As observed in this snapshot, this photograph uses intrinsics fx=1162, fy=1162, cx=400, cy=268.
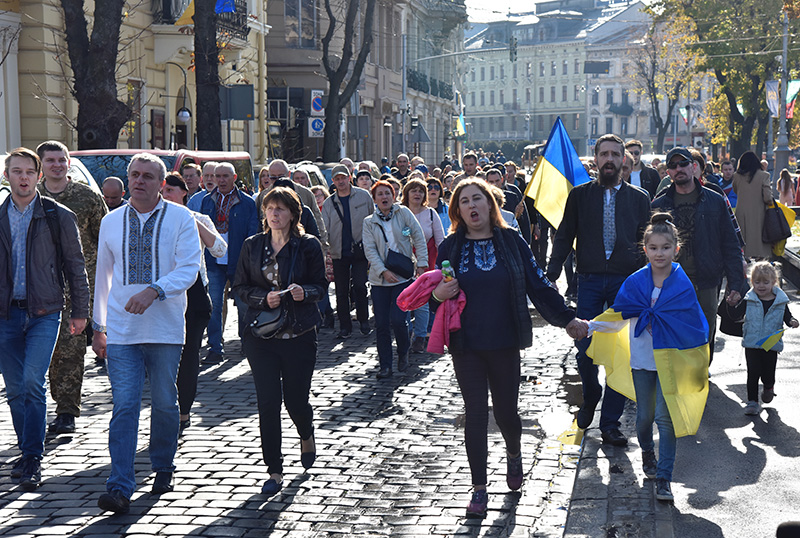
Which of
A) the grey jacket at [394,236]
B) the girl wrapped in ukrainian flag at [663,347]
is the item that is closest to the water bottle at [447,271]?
the girl wrapped in ukrainian flag at [663,347]

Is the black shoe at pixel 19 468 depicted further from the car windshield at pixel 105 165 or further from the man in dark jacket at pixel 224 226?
the car windshield at pixel 105 165

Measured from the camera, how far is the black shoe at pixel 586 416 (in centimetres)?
789

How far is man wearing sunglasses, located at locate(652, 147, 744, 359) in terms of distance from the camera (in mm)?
8297

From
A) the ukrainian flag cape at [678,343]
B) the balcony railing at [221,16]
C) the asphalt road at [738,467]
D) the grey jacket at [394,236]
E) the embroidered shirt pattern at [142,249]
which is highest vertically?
the balcony railing at [221,16]

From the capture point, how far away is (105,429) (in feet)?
26.3

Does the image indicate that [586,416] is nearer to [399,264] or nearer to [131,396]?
[399,264]

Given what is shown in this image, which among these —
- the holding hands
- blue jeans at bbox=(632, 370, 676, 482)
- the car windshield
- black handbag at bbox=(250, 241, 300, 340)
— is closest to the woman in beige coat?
the car windshield

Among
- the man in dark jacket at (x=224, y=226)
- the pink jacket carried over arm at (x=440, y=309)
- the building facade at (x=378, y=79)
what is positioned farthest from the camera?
the building facade at (x=378, y=79)

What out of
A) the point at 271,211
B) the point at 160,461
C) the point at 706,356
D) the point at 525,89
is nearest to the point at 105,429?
the point at 160,461

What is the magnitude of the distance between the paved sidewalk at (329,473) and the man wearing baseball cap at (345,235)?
2719 millimetres

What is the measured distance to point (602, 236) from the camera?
25.5 ft

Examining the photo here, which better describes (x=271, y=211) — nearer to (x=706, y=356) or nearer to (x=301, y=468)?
(x=301, y=468)

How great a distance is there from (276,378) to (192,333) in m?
1.06

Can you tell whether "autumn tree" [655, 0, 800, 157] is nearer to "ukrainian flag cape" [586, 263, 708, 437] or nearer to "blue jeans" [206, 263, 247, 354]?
"blue jeans" [206, 263, 247, 354]
